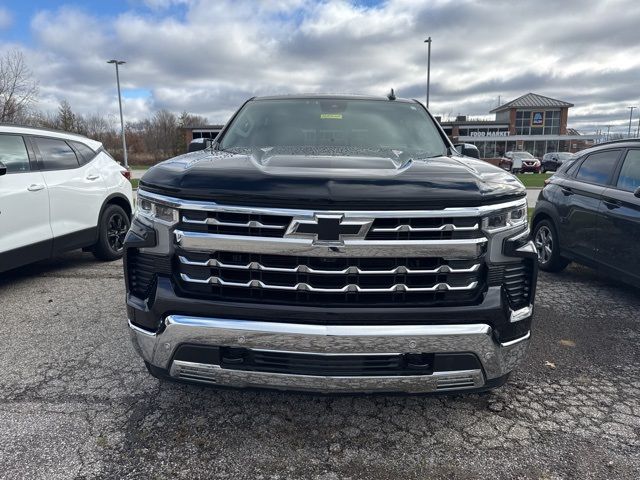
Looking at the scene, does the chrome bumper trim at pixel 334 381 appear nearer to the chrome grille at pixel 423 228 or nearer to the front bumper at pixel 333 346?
the front bumper at pixel 333 346

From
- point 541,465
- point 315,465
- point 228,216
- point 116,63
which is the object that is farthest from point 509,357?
point 116,63

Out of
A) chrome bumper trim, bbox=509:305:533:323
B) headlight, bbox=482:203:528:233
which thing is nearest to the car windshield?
headlight, bbox=482:203:528:233

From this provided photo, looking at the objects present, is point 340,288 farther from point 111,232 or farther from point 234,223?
point 111,232

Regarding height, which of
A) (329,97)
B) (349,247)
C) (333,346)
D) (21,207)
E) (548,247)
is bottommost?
(548,247)

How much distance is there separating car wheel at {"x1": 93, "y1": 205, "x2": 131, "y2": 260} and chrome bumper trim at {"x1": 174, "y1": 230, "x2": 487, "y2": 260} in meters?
4.64

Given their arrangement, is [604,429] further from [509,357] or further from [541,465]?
[509,357]

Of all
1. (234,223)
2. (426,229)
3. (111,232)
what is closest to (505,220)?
(426,229)

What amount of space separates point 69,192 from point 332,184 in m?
4.56

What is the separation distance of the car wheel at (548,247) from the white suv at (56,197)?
550 cm

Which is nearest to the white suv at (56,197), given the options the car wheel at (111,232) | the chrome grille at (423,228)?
the car wheel at (111,232)

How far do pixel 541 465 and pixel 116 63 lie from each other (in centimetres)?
3230

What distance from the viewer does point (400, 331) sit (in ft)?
7.20

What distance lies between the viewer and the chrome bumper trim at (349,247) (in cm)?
219

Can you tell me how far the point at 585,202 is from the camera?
5.22 m
